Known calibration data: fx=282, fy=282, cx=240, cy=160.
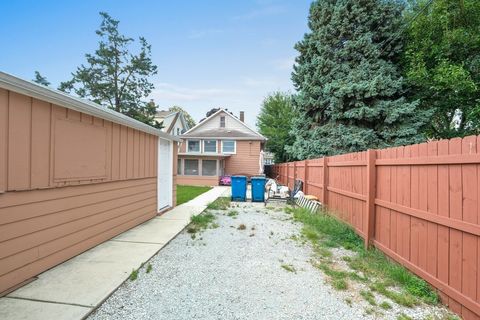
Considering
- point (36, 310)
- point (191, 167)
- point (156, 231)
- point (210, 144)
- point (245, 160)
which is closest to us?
point (36, 310)

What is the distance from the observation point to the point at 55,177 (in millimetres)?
3969

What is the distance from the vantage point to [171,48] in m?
14.6

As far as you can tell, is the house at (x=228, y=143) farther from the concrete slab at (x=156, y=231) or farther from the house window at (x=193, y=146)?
the concrete slab at (x=156, y=231)

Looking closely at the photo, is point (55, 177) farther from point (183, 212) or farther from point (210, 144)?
point (210, 144)

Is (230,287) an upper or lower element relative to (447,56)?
lower

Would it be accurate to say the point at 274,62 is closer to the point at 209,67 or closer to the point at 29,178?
the point at 209,67

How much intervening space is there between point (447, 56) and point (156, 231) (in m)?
14.3

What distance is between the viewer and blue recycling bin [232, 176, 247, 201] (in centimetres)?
1189

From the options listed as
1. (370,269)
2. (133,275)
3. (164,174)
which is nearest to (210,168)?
(164,174)

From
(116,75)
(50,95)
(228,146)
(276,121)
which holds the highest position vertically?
(116,75)

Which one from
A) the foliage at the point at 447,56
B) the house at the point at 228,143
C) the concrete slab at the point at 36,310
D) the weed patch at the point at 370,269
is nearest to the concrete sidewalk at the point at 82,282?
the concrete slab at the point at 36,310

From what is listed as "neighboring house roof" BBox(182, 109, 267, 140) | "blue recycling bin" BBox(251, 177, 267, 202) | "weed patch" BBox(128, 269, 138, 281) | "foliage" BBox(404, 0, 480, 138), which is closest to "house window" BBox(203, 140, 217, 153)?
"neighboring house roof" BBox(182, 109, 267, 140)

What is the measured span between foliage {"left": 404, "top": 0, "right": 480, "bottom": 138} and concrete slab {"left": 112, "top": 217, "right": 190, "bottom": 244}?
11305 millimetres

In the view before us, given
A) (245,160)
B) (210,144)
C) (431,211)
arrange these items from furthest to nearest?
1. (210,144)
2. (245,160)
3. (431,211)
